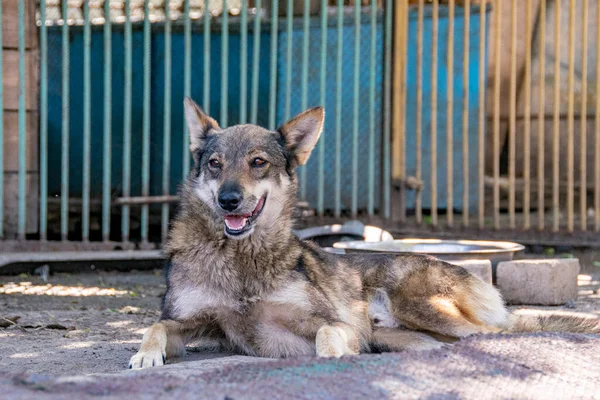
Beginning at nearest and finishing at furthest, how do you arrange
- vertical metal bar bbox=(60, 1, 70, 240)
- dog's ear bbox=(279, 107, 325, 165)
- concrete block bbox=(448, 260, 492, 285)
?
dog's ear bbox=(279, 107, 325, 165) < concrete block bbox=(448, 260, 492, 285) < vertical metal bar bbox=(60, 1, 70, 240)

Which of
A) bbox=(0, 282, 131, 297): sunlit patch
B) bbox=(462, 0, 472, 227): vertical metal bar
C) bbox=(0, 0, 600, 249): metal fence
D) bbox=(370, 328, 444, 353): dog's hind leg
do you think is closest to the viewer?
bbox=(370, 328, 444, 353): dog's hind leg

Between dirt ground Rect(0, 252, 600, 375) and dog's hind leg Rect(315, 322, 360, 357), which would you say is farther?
dirt ground Rect(0, 252, 600, 375)

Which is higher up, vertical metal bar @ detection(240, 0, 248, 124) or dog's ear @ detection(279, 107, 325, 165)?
vertical metal bar @ detection(240, 0, 248, 124)

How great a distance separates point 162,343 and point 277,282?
0.73 m

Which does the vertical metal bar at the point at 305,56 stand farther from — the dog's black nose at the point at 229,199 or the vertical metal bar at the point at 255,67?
the dog's black nose at the point at 229,199

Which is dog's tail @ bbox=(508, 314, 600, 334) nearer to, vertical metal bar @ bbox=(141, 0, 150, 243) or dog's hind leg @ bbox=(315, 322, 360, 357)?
dog's hind leg @ bbox=(315, 322, 360, 357)

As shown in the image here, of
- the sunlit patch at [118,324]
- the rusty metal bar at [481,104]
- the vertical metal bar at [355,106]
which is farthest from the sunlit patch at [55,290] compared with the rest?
the rusty metal bar at [481,104]

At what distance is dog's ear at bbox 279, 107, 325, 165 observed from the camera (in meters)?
5.25

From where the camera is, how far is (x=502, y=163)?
12.1 metres

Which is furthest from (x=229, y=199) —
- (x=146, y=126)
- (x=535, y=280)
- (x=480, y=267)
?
(x=146, y=126)

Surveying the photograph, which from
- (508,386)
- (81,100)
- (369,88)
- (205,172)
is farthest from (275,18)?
(508,386)

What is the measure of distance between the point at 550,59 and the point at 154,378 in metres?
9.72

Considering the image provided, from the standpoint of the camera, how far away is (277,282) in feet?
15.6

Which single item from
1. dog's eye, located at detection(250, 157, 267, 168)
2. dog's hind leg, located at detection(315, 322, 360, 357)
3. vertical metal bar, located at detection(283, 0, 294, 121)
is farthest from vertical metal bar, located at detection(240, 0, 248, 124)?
dog's hind leg, located at detection(315, 322, 360, 357)
